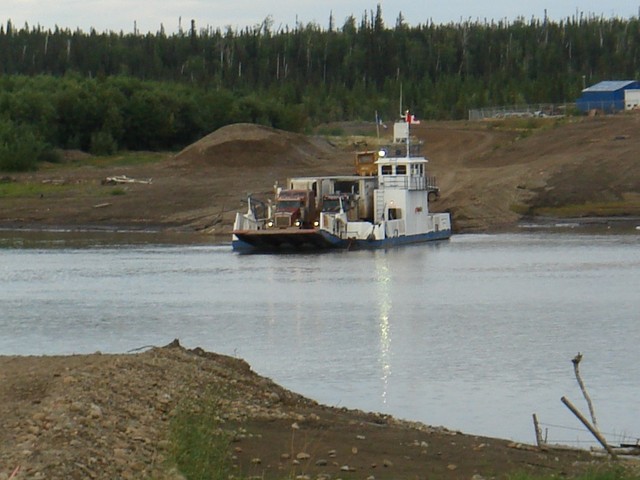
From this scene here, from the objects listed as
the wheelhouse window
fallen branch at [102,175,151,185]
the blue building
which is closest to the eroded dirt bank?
fallen branch at [102,175,151,185]

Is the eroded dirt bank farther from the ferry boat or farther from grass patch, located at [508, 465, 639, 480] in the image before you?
grass patch, located at [508, 465, 639, 480]

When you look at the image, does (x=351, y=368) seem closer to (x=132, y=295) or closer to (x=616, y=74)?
(x=132, y=295)

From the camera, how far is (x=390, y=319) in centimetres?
2759

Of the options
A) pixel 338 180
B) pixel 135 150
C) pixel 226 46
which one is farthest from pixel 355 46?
pixel 338 180

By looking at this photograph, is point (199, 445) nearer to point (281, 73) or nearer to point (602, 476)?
point (602, 476)

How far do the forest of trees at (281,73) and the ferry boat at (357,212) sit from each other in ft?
83.1

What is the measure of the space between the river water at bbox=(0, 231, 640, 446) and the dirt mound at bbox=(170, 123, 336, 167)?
70.1 feet

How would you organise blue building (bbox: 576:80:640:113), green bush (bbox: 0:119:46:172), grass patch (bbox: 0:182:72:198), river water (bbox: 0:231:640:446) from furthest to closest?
blue building (bbox: 576:80:640:113) → green bush (bbox: 0:119:46:172) → grass patch (bbox: 0:182:72:198) → river water (bbox: 0:231:640:446)

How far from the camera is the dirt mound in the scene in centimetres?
7075

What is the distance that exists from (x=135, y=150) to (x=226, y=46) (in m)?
57.4

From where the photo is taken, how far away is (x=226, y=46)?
13538cm

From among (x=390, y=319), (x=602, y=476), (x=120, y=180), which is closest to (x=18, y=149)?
(x=120, y=180)

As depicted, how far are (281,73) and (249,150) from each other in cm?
6051

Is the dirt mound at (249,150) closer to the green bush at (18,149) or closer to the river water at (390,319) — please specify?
the green bush at (18,149)
